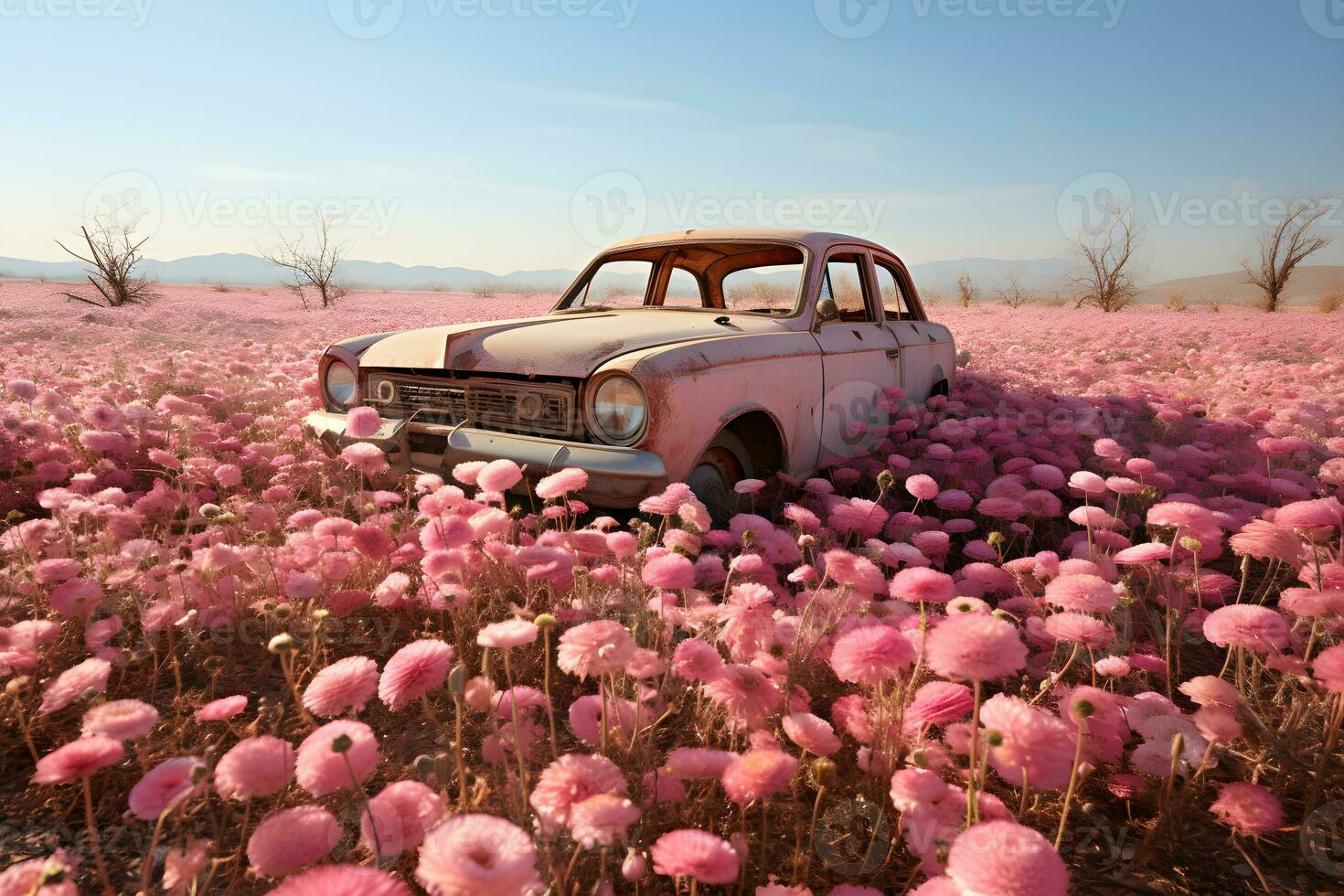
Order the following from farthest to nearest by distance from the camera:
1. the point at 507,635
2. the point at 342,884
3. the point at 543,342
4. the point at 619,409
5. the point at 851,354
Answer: the point at 851,354 → the point at 543,342 → the point at 619,409 → the point at 507,635 → the point at 342,884

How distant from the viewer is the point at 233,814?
5.17 feet

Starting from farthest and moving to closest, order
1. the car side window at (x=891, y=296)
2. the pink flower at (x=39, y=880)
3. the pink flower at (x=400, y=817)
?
1. the car side window at (x=891, y=296)
2. the pink flower at (x=400, y=817)
3. the pink flower at (x=39, y=880)

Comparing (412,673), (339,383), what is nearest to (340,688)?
(412,673)

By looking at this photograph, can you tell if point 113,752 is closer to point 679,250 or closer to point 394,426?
point 394,426

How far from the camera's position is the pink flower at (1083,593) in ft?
5.03

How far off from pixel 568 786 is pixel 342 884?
1.21 feet

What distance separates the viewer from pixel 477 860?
85 centimetres

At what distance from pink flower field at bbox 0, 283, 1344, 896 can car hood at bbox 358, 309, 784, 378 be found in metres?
0.61

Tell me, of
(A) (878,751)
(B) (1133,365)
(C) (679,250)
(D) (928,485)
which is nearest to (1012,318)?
(B) (1133,365)

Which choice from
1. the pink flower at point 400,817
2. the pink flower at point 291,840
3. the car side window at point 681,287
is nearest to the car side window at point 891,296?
the car side window at point 681,287

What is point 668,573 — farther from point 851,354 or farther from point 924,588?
point 851,354

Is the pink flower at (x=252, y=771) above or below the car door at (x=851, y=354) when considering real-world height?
below

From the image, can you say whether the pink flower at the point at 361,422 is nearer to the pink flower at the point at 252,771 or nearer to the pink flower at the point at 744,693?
the pink flower at the point at 252,771

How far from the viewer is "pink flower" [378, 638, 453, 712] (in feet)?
4.11
